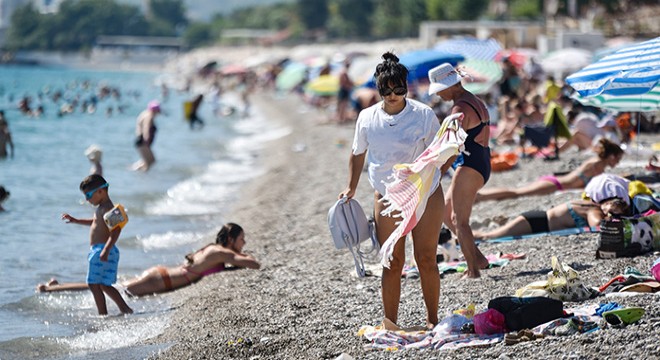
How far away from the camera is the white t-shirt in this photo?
5.23 m

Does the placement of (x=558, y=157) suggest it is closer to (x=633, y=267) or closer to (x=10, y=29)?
(x=633, y=267)

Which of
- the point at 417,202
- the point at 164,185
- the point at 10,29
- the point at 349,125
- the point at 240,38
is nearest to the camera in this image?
the point at 417,202

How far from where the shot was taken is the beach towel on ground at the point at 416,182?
16.8ft

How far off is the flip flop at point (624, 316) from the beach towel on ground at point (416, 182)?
1.15 metres

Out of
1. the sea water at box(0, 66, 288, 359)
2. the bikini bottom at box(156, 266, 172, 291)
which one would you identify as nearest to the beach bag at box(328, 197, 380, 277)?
the sea water at box(0, 66, 288, 359)

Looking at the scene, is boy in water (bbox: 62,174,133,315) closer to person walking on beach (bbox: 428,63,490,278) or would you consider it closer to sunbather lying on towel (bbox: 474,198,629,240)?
person walking on beach (bbox: 428,63,490,278)

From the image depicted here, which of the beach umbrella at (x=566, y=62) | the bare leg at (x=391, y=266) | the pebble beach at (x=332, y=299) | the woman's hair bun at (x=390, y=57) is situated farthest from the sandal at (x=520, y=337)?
the beach umbrella at (x=566, y=62)

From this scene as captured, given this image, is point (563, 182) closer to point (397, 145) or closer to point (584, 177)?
point (584, 177)

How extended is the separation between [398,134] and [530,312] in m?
1.21

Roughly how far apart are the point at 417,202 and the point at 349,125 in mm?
20590

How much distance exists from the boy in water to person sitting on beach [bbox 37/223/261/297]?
83cm

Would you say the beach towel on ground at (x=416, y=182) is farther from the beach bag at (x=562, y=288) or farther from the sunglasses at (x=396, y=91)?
the beach bag at (x=562, y=288)

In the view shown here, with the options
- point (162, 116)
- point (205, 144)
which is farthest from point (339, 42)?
point (205, 144)

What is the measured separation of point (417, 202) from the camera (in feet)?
16.8
